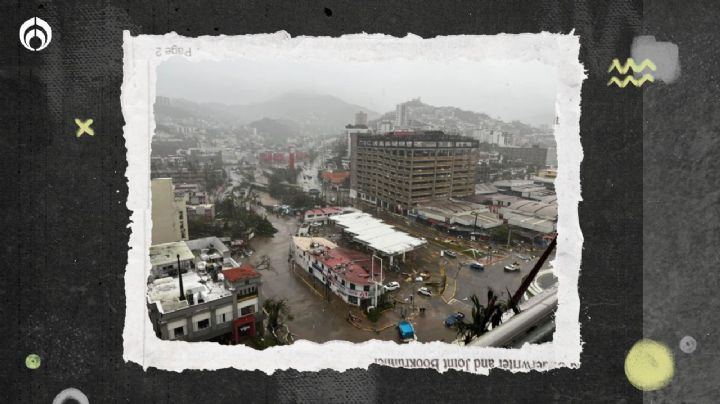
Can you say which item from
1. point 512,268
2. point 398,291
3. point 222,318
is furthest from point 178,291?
point 512,268

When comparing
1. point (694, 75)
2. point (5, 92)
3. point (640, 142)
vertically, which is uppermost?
point (694, 75)

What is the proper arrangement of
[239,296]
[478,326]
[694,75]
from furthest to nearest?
[239,296], [478,326], [694,75]

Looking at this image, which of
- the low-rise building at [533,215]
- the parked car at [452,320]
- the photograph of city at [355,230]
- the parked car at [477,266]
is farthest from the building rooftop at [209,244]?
the parked car at [477,266]

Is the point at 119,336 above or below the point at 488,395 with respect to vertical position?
above

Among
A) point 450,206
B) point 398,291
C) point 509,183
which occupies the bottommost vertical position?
point 398,291

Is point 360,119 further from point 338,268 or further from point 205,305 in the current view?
point 205,305

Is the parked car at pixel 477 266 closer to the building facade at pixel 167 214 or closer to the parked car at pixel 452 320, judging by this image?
the parked car at pixel 452 320

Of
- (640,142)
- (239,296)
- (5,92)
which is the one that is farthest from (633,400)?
(5,92)

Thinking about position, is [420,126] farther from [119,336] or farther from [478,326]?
[119,336]
